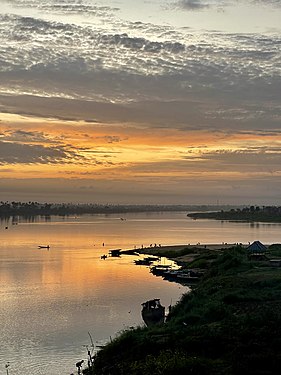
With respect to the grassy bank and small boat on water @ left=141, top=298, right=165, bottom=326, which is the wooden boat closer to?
small boat on water @ left=141, top=298, right=165, bottom=326

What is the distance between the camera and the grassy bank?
62.1ft

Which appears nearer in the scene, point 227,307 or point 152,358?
point 152,358

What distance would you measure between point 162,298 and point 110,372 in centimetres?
3075

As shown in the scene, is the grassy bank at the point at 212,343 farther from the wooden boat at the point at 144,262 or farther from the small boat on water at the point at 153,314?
the wooden boat at the point at 144,262

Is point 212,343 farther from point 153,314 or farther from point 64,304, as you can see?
point 64,304

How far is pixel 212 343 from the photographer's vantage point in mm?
21750

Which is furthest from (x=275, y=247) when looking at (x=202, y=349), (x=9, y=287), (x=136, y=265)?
(x=202, y=349)

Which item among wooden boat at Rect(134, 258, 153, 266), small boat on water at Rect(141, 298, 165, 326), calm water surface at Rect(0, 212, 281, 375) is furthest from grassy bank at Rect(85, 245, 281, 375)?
wooden boat at Rect(134, 258, 153, 266)

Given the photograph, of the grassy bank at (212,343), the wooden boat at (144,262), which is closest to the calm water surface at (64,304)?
the wooden boat at (144,262)

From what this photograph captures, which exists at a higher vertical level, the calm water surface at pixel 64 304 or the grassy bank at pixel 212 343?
the grassy bank at pixel 212 343

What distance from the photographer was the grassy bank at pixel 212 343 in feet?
62.1

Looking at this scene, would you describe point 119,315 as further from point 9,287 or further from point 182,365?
point 182,365

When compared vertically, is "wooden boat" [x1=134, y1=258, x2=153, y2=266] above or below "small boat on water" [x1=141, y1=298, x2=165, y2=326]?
above

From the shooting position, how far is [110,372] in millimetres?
22156
